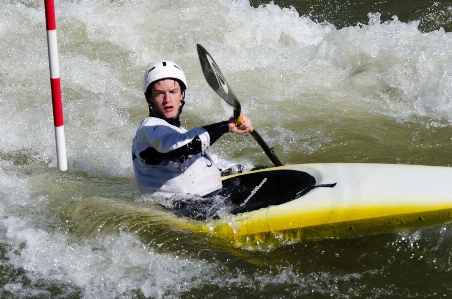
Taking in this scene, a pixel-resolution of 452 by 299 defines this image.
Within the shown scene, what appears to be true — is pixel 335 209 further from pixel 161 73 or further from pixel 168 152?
pixel 161 73

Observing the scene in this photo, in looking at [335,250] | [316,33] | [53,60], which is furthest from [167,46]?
[335,250]

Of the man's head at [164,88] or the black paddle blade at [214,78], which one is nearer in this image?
the man's head at [164,88]

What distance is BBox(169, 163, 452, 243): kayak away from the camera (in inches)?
137

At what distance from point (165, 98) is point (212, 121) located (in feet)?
7.61

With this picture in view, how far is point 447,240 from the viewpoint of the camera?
3473mm

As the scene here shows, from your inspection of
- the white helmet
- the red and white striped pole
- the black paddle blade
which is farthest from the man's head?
the red and white striped pole

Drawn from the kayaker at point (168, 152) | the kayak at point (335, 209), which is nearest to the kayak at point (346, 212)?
the kayak at point (335, 209)

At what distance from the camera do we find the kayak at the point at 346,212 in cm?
348

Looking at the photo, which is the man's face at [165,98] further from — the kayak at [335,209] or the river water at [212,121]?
the river water at [212,121]

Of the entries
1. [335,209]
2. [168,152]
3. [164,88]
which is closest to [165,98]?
[164,88]

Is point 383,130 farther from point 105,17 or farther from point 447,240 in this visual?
point 105,17

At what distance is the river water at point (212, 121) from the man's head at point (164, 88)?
22.0 inches

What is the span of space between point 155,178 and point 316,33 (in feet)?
14.4

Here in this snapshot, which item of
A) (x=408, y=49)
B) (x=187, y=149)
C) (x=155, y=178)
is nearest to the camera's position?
(x=187, y=149)
